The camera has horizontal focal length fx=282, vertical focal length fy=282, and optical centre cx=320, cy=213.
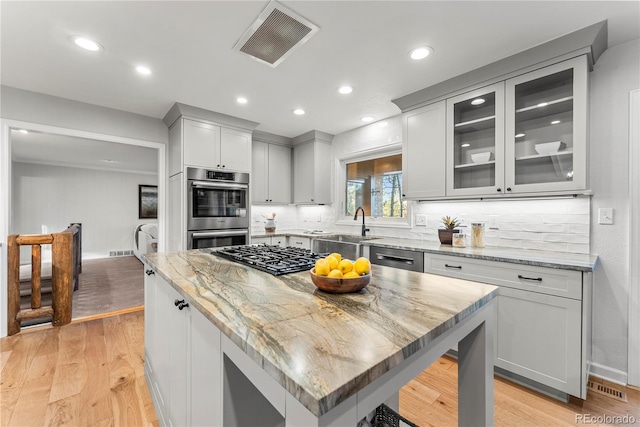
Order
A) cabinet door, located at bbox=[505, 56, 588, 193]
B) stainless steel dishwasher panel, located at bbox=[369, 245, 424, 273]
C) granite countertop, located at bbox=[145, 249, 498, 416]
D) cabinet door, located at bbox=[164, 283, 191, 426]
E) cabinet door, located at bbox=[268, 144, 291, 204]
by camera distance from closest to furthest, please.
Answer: granite countertop, located at bbox=[145, 249, 498, 416], cabinet door, located at bbox=[164, 283, 191, 426], cabinet door, located at bbox=[505, 56, 588, 193], stainless steel dishwasher panel, located at bbox=[369, 245, 424, 273], cabinet door, located at bbox=[268, 144, 291, 204]

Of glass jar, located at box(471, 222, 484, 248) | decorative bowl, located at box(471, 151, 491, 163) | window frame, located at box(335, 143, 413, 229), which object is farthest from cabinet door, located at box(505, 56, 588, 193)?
window frame, located at box(335, 143, 413, 229)

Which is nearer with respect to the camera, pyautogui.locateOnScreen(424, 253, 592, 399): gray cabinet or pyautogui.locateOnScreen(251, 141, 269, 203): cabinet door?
pyautogui.locateOnScreen(424, 253, 592, 399): gray cabinet

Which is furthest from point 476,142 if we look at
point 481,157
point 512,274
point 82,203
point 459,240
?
point 82,203

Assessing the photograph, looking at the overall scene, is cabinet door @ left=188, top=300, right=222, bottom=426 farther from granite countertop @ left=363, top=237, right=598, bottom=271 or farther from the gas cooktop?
granite countertop @ left=363, top=237, right=598, bottom=271

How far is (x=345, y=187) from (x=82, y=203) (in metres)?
6.91

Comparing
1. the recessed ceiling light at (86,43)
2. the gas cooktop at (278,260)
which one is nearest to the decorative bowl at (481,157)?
the gas cooktop at (278,260)

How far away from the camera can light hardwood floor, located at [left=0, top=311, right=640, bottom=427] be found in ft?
5.38

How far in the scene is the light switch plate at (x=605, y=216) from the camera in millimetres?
2006

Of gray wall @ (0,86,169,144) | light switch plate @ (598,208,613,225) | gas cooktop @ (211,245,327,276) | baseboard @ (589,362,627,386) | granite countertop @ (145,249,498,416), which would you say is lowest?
baseboard @ (589,362,627,386)

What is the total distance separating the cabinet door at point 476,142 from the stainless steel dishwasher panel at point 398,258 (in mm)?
676

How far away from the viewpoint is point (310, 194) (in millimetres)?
4203

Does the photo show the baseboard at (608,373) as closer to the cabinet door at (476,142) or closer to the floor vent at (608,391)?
the floor vent at (608,391)

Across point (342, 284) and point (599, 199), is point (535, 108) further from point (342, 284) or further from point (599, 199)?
point (342, 284)

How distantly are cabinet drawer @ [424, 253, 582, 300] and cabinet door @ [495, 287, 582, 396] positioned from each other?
1.9 inches
